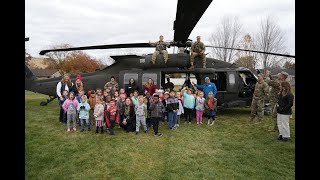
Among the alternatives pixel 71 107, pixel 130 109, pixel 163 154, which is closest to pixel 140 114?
pixel 130 109

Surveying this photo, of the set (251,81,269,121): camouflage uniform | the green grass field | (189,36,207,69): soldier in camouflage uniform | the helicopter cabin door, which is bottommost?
the green grass field

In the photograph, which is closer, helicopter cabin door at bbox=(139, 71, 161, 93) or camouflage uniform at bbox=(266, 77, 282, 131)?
camouflage uniform at bbox=(266, 77, 282, 131)

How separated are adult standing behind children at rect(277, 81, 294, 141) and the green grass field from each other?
0.25m

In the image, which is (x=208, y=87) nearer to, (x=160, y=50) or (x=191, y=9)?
(x=160, y=50)

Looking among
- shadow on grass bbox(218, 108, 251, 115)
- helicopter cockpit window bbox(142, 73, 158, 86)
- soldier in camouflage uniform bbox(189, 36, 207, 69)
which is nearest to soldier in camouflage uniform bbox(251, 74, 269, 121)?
shadow on grass bbox(218, 108, 251, 115)

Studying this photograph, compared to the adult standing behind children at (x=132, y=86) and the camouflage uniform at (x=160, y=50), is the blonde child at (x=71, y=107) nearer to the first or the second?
the adult standing behind children at (x=132, y=86)

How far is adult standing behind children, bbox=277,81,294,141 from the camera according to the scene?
6.45 metres

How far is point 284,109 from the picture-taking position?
21.3 feet

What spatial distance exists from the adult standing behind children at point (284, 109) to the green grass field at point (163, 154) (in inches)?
10.0

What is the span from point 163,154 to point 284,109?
11.4 ft

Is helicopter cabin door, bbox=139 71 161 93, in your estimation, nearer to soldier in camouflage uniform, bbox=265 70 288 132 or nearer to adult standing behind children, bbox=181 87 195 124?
adult standing behind children, bbox=181 87 195 124

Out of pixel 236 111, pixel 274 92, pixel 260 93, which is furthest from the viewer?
pixel 236 111
